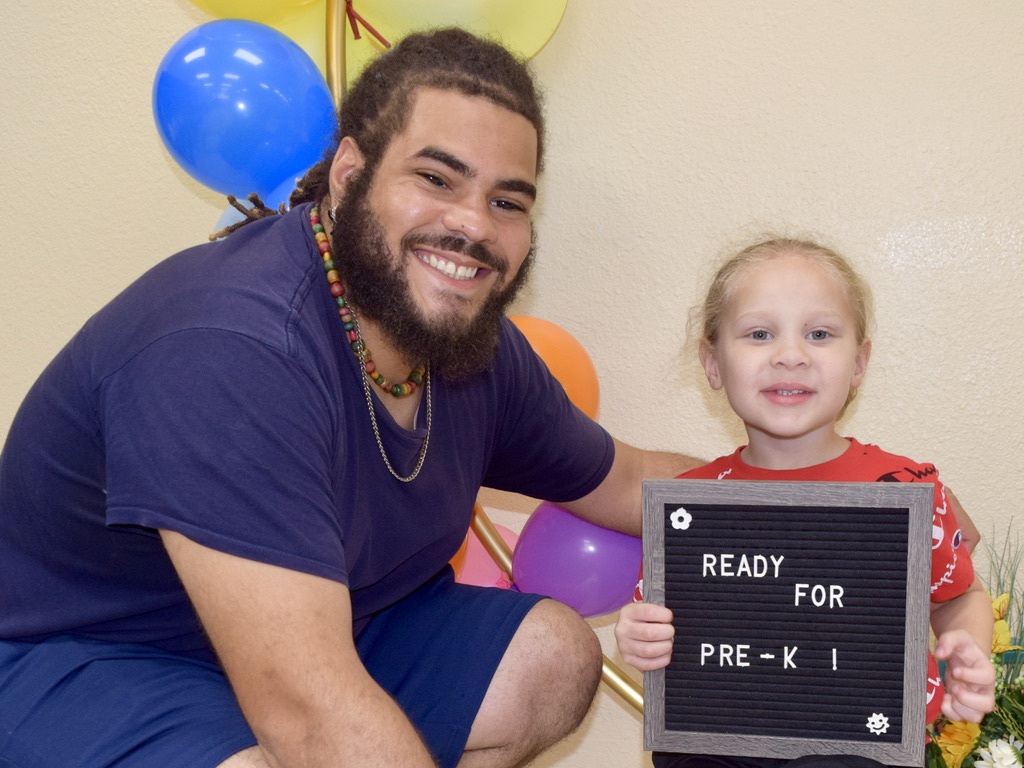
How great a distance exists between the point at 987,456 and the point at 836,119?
2.51 ft

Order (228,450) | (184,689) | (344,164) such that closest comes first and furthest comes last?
(228,450) < (184,689) < (344,164)

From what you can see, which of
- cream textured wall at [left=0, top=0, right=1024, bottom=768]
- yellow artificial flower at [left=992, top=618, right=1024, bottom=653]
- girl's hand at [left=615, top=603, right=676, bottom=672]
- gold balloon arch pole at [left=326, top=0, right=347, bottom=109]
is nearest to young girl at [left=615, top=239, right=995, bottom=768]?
girl's hand at [left=615, top=603, right=676, bottom=672]

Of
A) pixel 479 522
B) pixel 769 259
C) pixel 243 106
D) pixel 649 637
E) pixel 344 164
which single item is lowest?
pixel 479 522

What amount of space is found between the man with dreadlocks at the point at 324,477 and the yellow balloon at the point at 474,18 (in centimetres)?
27

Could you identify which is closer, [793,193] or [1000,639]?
[1000,639]

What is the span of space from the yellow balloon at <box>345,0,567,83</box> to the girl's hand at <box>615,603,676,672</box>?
43.5 inches

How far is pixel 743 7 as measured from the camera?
2.26 m

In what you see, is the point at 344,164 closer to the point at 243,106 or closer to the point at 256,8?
the point at 243,106

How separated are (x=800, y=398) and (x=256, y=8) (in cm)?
137

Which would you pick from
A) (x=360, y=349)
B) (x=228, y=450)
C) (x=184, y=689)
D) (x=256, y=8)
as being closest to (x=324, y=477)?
(x=228, y=450)

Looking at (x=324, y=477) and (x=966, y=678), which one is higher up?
(x=324, y=477)

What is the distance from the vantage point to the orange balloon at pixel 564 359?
6.85ft

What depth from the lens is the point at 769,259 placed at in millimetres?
1624

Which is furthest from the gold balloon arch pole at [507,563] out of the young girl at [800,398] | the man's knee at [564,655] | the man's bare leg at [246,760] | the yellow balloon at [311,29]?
the yellow balloon at [311,29]
